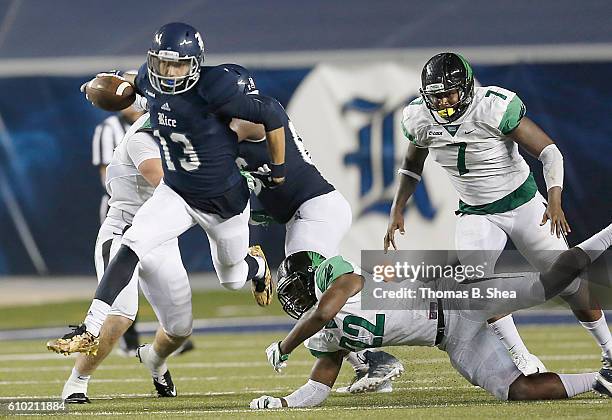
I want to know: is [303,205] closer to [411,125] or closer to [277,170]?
[277,170]

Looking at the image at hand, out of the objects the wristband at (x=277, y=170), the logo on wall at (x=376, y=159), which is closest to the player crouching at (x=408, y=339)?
the wristband at (x=277, y=170)

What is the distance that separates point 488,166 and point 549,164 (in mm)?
358

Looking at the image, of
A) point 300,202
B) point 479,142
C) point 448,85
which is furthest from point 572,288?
point 300,202

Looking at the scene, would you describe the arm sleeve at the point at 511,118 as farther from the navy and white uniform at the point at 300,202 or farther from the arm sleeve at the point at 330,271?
Result: the arm sleeve at the point at 330,271

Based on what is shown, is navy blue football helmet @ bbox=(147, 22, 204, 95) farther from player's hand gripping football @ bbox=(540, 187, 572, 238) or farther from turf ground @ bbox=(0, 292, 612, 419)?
player's hand gripping football @ bbox=(540, 187, 572, 238)

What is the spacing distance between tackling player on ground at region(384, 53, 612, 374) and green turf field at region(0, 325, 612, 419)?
51 centimetres

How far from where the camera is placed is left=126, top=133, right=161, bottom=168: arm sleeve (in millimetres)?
Answer: 5746

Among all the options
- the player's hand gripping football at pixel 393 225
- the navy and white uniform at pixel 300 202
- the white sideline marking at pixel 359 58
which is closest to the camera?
the navy and white uniform at pixel 300 202

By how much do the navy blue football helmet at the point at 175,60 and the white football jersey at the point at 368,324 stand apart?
0.99 meters

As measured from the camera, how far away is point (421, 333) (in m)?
4.83

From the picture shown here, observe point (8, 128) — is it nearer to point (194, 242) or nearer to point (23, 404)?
point (194, 242)

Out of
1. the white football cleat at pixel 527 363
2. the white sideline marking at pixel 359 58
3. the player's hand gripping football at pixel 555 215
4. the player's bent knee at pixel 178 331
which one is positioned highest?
the player's hand gripping football at pixel 555 215

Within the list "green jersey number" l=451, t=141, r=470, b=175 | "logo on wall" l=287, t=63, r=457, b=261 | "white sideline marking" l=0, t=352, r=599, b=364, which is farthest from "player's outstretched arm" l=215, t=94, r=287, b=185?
"logo on wall" l=287, t=63, r=457, b=261

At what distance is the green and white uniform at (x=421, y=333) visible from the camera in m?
4.78
